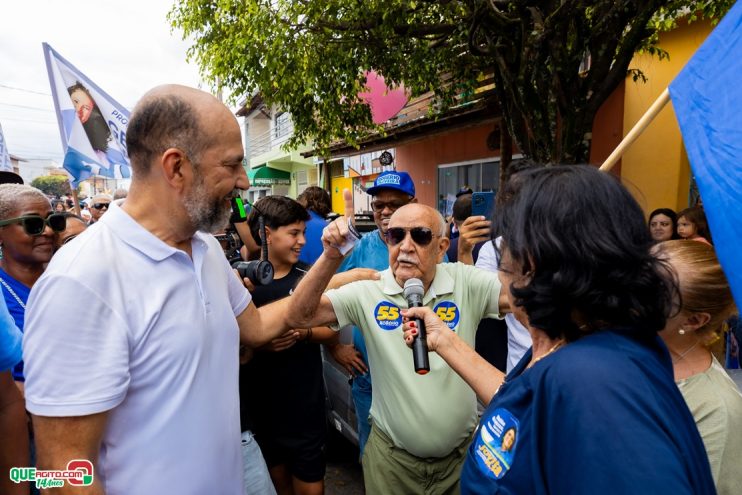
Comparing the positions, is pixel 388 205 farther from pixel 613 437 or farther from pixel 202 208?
pixel 613 437

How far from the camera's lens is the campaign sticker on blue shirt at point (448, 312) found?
2.20 meters

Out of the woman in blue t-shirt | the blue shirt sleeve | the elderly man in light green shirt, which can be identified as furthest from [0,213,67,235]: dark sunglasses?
the blue shirt sleeve

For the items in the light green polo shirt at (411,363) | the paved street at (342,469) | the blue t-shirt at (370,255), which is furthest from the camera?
the paved street at (342,469)

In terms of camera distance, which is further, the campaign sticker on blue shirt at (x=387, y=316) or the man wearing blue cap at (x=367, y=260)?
the man wearing blue cap at (x=367, y=260)

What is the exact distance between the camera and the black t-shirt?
2.63 m

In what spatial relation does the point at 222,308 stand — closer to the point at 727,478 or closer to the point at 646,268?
the point at 646,268

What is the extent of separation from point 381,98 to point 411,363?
6692 mm

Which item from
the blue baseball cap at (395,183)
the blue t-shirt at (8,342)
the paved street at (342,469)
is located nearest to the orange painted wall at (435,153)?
the blue baseball cap at (395,183)

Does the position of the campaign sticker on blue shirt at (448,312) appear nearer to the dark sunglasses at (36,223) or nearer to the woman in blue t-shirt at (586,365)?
the woman in blue t-shirt at (586,365)

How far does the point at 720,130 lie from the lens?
1.14m

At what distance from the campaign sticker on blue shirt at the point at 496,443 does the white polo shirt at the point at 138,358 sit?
0.88 metres

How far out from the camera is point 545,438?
927 mm

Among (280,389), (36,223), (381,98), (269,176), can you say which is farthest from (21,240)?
(269,176)

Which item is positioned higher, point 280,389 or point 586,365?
point 586,365
